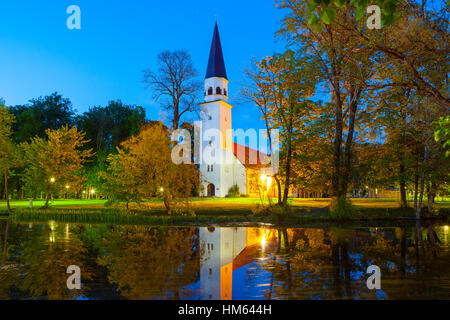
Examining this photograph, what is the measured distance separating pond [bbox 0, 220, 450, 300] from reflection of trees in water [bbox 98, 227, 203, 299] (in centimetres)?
2

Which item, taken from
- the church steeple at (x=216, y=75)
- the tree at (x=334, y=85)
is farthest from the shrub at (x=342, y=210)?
the church steeple at (x=216, y=75)

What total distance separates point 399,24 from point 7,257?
44.9 feet

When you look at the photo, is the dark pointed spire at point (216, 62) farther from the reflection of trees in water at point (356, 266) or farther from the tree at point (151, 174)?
the reflection of trees in water at point (356, 266)

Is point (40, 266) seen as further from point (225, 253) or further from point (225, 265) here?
point (225, 253)

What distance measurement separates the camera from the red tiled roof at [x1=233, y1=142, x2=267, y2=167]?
51406mm

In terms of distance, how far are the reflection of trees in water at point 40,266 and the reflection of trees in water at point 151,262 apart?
0.72m

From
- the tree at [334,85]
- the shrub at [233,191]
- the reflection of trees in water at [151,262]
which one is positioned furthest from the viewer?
the shrub at [233,191]

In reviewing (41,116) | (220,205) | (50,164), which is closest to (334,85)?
(220,205)

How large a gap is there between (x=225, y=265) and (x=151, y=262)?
1838 millimetres

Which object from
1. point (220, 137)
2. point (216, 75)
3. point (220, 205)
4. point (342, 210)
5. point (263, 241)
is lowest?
point (220, 205)

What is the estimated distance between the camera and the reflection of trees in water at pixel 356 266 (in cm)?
537

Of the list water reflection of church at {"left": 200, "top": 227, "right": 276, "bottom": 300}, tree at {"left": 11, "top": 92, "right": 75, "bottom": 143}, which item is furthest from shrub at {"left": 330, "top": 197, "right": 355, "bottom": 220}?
tree at {"left": 11, "top": 92, "right": 75, "bottom": 143}

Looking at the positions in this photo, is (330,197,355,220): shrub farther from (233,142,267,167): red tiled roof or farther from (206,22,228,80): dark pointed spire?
(206,22,228,80): dark pointed spire

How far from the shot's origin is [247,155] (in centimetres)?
5625
